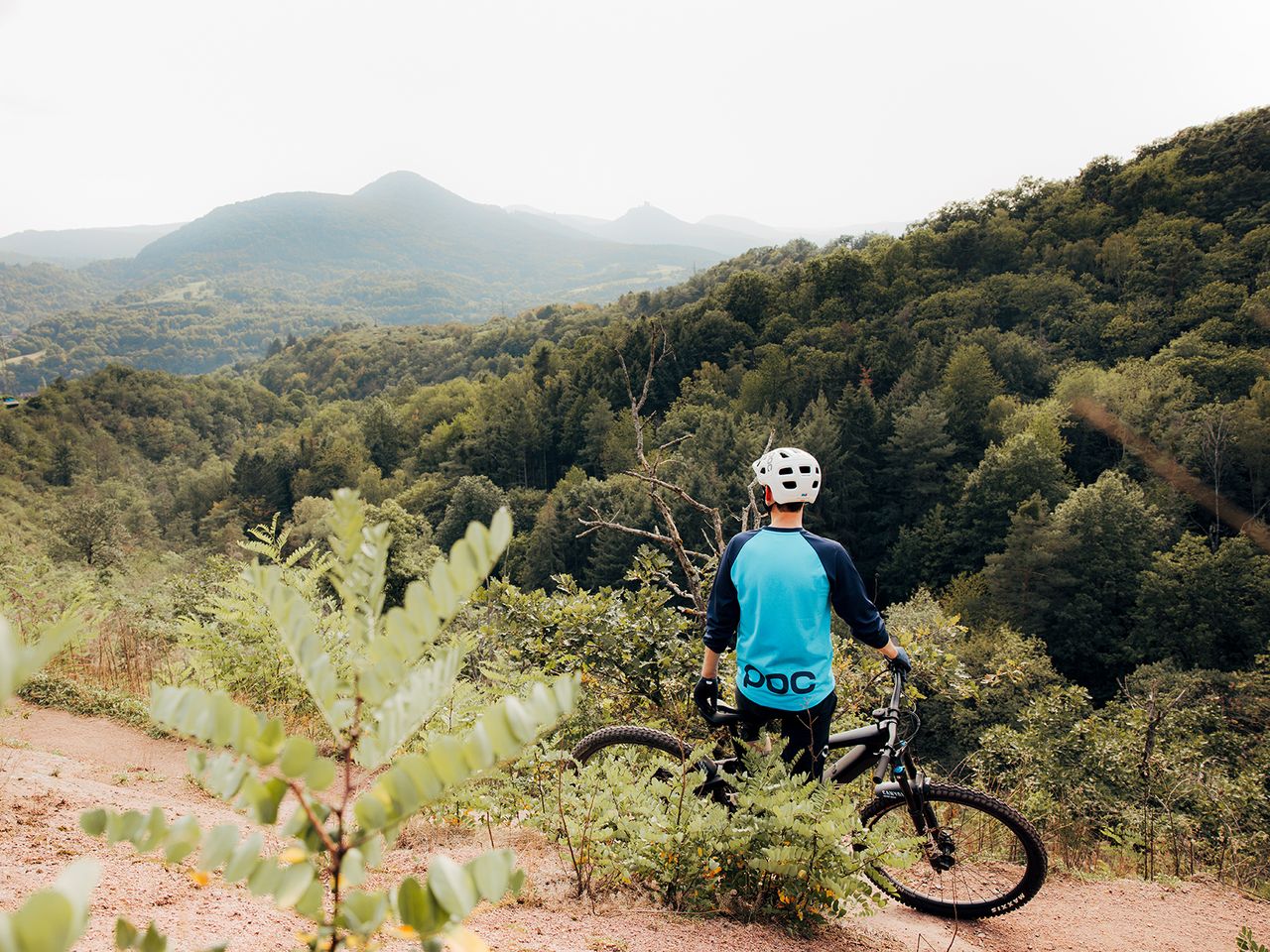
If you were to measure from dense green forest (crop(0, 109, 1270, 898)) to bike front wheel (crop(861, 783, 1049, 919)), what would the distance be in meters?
1.37

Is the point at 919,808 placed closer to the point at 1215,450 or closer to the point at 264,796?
the point at 264,796

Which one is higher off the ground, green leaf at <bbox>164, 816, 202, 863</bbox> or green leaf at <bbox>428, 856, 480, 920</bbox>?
green leaf at <bbox>164, 816, 202, 863</bbox>

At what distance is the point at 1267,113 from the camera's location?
4853 centimetres

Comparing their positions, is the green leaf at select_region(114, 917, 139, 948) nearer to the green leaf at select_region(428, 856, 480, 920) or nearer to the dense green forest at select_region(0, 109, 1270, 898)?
the green leaf at select_region(428, 856, 480, 920)

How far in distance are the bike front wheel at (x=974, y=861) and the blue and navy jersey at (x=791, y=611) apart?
92 centimetres

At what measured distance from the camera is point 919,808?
367cm

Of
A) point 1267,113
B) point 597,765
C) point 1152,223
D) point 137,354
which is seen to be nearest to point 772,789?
point 597,765

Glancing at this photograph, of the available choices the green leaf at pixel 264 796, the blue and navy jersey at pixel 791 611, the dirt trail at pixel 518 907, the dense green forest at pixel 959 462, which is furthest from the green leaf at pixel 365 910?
the dense green forest at pixel 959 462

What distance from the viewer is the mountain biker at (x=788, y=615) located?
3.15 meters

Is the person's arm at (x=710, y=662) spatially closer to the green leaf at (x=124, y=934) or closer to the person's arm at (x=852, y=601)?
the person's arm at (x=852, y=601)

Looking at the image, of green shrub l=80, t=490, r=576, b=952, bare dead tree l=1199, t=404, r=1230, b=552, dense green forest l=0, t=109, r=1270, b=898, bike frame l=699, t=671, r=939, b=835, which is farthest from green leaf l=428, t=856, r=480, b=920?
bare dead tree l=1199, t=404, r=1230, b=552

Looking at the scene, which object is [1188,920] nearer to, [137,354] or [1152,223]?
[1152,223]

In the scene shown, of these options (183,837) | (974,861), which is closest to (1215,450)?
(974,861)

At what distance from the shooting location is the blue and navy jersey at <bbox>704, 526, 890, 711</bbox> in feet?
10.3
